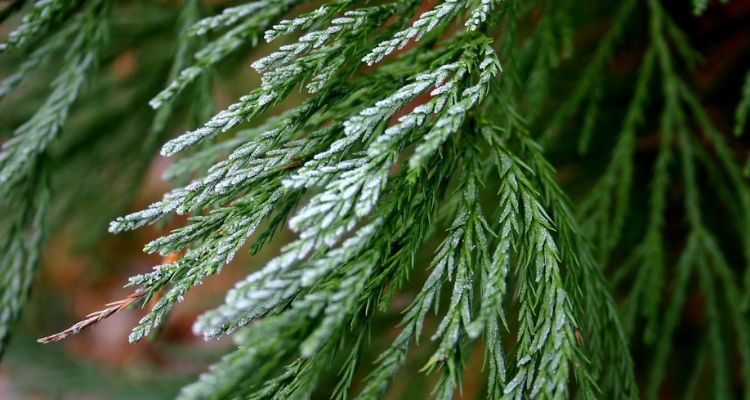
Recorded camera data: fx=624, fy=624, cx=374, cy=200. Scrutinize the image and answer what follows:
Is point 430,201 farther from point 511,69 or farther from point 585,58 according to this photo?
point 585,58

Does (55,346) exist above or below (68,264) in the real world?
above

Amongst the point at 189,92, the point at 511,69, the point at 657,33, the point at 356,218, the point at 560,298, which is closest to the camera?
the point at 356,218

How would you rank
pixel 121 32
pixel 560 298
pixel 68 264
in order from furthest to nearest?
1. pixel 68 264
2. pixel 121 32
3. pixel 560 298

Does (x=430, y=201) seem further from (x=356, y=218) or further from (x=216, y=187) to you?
(x=216, y=187)

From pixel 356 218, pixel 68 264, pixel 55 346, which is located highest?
pixel 356 218

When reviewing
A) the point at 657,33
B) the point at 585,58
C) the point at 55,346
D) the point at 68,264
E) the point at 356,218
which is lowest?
the point at 68,264

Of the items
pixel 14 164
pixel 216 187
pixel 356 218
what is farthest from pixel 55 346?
pixel 356 218

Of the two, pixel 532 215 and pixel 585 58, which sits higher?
pixel 532 215

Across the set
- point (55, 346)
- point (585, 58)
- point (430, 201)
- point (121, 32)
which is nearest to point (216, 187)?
point (430, 201)

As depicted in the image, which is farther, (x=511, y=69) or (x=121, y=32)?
(x=121, y=32)
